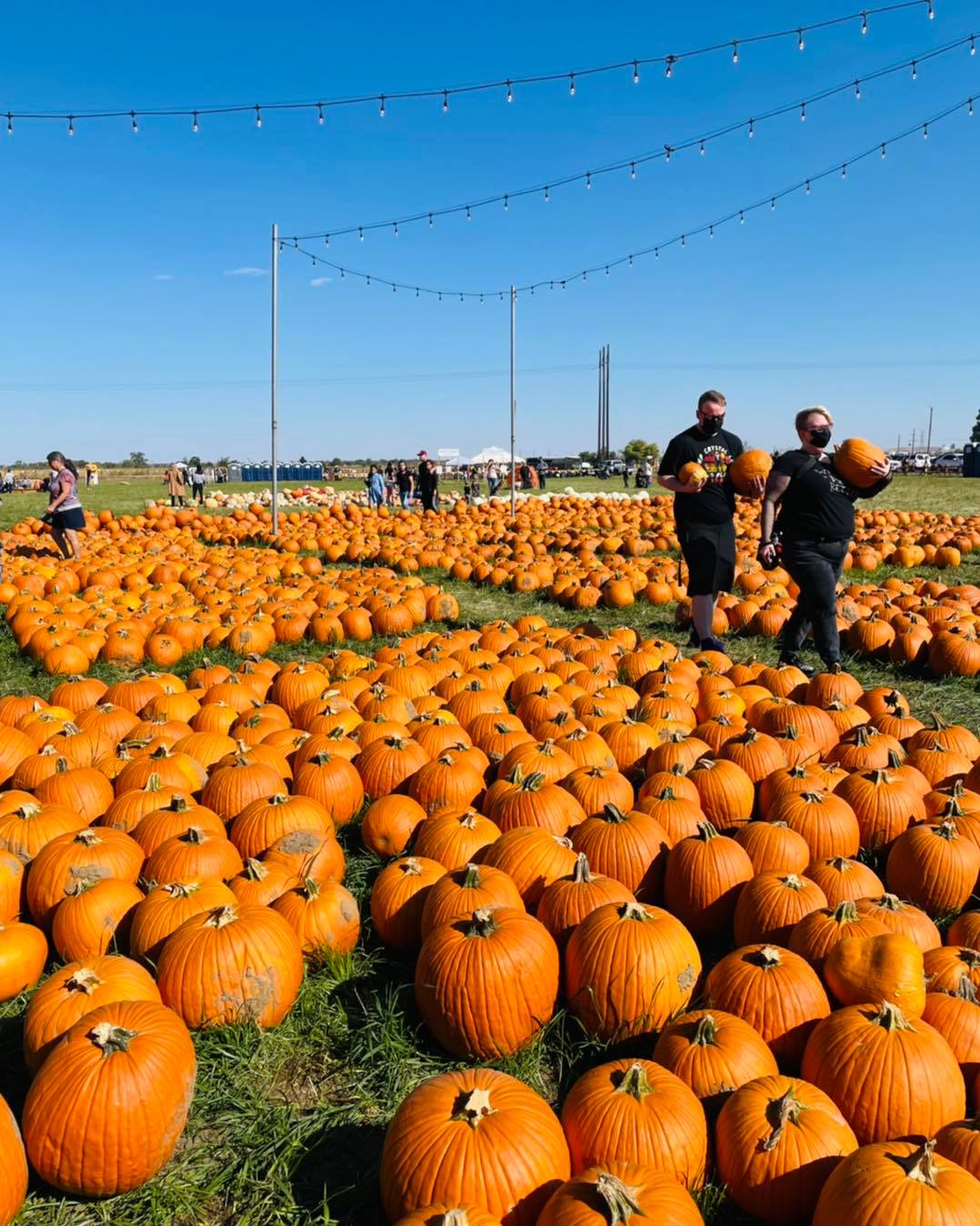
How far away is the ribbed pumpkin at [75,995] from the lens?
2684mm

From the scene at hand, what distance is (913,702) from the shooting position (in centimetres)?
665

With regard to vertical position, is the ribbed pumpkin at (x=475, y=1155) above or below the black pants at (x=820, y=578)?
below

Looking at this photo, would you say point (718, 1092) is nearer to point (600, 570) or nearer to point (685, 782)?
point (685, 782)

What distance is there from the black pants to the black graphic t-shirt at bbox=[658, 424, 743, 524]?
887 millimetres

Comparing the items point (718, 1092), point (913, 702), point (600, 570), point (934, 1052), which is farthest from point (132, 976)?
point (600, 570)

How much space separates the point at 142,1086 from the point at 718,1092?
1622 millimetres

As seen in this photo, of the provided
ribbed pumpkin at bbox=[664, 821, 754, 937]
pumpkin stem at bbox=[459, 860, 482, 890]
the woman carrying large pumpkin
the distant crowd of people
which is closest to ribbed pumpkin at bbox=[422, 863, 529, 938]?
pumpkin stem at bbox=[459, 860, 482, 890]

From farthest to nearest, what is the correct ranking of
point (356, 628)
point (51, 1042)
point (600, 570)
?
1. point (600, 570)
2. point (356, 628)
3. point (51, 1042)

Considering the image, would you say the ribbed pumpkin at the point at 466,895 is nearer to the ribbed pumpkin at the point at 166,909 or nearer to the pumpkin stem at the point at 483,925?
the pumpkin stem at the point at 483,925

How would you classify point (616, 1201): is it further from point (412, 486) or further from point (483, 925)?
point (412, 486)

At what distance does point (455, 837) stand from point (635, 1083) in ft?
5.49

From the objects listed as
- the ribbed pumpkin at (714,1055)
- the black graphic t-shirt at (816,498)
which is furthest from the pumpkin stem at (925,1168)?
the black graphic t-shirt at (816,498)

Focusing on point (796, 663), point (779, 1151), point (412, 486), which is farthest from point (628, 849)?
point (412, 486)

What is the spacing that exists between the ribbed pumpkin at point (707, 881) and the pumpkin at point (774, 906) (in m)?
0.15
